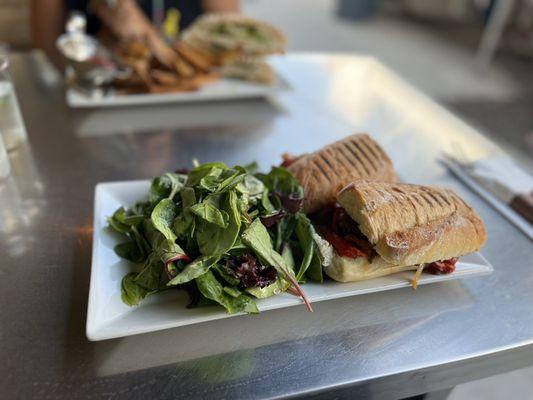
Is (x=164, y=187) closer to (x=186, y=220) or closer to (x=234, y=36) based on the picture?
(x=186, y=220)

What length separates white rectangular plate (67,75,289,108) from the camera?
1.51 m

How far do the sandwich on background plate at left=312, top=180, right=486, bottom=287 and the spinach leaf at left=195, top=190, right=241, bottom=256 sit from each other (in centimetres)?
21

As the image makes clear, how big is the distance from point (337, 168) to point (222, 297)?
436mm

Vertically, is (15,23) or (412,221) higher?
(412,221)

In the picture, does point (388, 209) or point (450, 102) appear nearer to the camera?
point (388, 209)

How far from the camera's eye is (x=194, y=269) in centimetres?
77

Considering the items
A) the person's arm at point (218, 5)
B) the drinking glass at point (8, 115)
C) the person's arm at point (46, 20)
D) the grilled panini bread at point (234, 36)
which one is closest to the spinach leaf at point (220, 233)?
the drinking glass at point (8, 115)

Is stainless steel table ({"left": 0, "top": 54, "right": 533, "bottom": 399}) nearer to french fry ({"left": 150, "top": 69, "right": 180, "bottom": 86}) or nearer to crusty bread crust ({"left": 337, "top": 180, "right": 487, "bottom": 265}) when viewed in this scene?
crusty bread crust ({"left": 337, "top": 180, "right": 487, "bottom": 265})

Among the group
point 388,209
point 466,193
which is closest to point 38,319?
point 388,209

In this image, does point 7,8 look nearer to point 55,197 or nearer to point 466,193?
point 55,197

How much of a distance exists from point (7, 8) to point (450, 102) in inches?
134

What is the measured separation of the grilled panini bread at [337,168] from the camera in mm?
1010

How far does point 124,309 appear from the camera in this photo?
0.77 metres

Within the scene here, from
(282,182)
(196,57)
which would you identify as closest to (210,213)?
(282,182)
